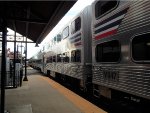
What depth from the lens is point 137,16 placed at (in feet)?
19.5

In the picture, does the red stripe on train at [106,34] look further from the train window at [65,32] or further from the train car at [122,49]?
the train window at [65,32]

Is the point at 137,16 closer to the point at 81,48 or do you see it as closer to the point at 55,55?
the point at 81,48

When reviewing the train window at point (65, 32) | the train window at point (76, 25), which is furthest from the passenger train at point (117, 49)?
the train window at point (65, 32)

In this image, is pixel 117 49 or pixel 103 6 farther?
pixel 103 6

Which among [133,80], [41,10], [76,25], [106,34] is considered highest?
[76,25]

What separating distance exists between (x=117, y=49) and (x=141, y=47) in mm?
1248

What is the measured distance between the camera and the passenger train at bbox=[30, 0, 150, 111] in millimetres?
5703

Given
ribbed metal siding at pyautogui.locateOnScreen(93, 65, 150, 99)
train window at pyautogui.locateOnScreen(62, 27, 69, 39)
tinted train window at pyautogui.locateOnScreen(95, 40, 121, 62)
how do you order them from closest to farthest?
ribbed metal siding at pyautogui.locateOnScreen(93, 65, 150, 99), tinted train window at pyautogui.locateOnScreen(95, 40, 121, 62), train window at pyautogui.locateOnScreen(62, 27, 69, 39)

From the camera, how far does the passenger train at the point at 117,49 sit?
5703 millimetres

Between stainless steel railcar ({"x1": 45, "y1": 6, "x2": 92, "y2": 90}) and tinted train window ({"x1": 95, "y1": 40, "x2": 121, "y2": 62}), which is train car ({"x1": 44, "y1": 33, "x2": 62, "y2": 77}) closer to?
stainless steel railcar ({"x1": 45, "y1": 6, "x2": 92, "y2": 90})

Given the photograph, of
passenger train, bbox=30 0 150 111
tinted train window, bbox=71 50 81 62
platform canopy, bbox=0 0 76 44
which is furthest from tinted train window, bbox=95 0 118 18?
tinted train window, bbox=71 50 81 62

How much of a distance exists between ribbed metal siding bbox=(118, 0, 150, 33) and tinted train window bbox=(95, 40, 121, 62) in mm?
672

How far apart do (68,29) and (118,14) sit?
6693 millimetres

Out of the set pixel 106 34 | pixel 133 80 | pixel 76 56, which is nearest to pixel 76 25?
pixel 76 56
